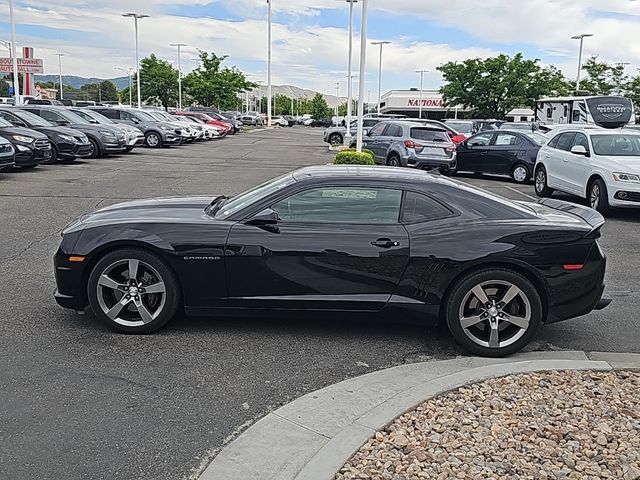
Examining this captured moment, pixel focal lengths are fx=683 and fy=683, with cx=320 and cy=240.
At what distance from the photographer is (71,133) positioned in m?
20.1

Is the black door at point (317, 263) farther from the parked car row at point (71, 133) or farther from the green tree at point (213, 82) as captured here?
the green tree at point (213, 82)

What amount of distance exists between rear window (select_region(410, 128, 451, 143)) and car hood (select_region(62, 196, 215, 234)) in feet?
43.4

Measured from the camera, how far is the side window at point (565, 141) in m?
14.3

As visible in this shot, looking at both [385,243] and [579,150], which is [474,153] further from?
[385,243]

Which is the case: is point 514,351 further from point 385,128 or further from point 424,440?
point 385,128

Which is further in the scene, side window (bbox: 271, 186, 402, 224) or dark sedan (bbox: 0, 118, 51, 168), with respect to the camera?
dark sedan (bbox: 0, 118, 51, 168)

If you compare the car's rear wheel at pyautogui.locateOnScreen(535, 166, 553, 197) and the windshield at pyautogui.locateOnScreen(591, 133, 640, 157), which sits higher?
the windshield at pyautogui.locateOnScreen(591, 133, 640, 157)

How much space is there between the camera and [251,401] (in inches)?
173

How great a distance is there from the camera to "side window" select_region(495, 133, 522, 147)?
19.2 m

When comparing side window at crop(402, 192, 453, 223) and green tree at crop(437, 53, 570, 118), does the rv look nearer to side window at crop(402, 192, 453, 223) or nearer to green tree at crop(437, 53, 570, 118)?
green tree at crop(437, 53, 570, 118)

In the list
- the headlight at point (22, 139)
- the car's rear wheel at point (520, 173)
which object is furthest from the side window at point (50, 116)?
the car's rear wheel at point (520, 173)

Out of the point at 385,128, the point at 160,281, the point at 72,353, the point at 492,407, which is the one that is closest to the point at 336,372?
the point at 492,407

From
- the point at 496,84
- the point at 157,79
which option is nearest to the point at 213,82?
the point at 157,79

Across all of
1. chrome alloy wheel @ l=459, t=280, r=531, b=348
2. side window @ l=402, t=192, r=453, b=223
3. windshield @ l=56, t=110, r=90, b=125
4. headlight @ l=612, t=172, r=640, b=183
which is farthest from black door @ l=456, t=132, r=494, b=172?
chrome alloy wheel @ l=459, t=280, r=531, b=348
